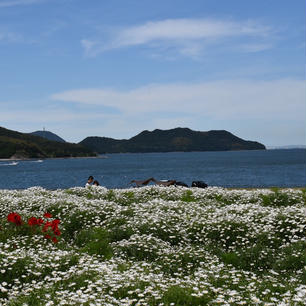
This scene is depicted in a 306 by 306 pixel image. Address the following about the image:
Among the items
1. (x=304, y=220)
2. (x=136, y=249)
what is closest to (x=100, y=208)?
(x=136, y=249)

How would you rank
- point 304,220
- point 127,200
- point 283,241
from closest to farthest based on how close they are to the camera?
1. point 283,241
2. point 304,220
3. point 127,200

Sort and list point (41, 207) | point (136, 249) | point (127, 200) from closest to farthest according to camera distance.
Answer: point (136, 249), point (41, 207), point (127, 200)

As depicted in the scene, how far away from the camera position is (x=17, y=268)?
9.62m

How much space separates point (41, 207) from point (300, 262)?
10.6 metres

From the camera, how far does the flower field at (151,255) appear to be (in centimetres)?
801

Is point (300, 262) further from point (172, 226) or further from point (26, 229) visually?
point (26, 229)

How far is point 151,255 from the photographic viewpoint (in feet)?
37.7

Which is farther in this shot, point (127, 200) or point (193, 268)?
point (127, 200)

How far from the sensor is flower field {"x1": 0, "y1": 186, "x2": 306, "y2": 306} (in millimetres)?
8008

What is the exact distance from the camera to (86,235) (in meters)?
13.6

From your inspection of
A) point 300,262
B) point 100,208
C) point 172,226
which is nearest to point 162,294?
point 300,262

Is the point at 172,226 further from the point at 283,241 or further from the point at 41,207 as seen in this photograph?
the point at 41,207

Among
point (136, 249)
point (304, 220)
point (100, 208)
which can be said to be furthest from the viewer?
point (100, 208)

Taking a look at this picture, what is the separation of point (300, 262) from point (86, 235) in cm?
667
